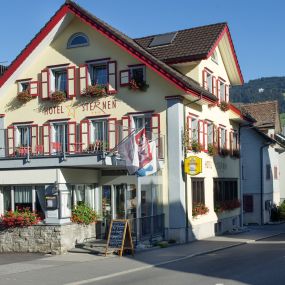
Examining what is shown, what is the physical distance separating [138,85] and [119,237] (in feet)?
25.1

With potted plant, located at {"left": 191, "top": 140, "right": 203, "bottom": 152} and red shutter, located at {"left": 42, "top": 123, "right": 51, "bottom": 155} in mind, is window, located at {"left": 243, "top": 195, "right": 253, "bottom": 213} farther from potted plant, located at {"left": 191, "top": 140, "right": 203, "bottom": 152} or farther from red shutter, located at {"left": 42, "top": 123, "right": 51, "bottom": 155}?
red shutter, located at {"left": 42, "top": 123, "right": 51, "bottom": 155}

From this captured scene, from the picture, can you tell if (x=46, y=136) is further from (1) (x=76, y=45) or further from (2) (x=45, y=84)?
(1) (x=76, y=45)

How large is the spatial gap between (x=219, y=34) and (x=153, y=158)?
8600mm

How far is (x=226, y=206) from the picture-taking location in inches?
1202

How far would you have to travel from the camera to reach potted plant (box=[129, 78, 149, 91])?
24609mm

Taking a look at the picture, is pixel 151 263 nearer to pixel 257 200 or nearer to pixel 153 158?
pixel 153 158

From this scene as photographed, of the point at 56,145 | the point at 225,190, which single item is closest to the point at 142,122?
the point at 56,145

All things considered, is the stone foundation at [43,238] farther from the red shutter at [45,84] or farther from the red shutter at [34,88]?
the red shutter at [34,88]

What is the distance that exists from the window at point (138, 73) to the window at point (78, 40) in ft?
8.74

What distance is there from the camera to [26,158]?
22188mm

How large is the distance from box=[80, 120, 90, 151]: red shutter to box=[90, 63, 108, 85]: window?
1.90 meters

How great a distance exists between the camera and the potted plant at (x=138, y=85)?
24.6 m

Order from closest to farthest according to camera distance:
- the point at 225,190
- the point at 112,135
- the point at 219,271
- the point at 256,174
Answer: the point at 219,271 < the point at 112,135 < the point at 225,190 < the point at 256,174

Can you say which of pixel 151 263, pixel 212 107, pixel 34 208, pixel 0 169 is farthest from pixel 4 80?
pixel 151 263
